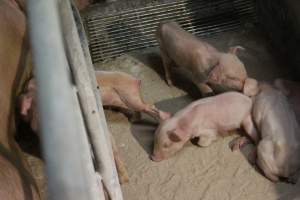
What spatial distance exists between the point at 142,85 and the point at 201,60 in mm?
461

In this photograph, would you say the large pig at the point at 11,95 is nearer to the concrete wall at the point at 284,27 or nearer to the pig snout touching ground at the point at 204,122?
the pig snout touching ground at the point at 204,122

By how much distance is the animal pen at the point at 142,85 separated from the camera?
33.5 inches

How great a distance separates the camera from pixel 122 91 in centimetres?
233

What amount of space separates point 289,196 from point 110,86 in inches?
36.9

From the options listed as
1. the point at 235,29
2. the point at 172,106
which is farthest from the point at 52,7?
the point at 235,29

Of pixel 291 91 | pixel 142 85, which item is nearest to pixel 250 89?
pixel 291 91

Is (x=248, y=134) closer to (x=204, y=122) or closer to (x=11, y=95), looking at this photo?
(x=204, y=122)

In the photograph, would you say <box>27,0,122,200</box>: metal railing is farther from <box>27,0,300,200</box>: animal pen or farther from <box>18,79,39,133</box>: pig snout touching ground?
<box>18,79,39,133</box>: pig snout touching ground

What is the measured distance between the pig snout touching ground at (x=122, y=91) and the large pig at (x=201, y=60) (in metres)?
0.30

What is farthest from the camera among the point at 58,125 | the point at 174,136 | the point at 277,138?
the point at 174,136

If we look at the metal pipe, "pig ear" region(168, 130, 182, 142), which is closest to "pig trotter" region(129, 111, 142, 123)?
"pig ear" region(168, 130, 182, 142)

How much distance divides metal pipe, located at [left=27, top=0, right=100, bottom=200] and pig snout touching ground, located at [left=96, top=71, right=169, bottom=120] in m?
1.32

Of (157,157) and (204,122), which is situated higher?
(204,122)

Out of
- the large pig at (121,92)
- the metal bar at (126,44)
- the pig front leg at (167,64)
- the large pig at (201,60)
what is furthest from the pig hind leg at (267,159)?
the metal bar at (126,44)
